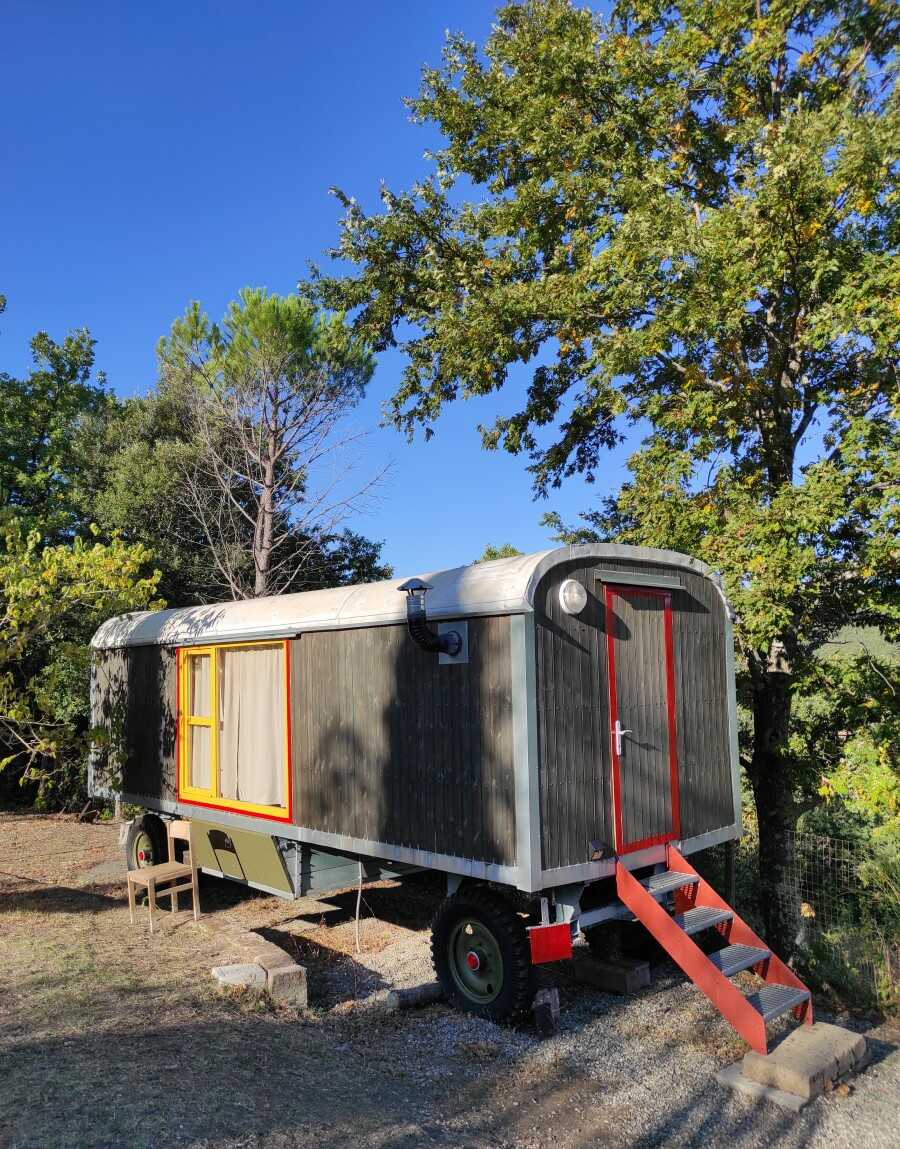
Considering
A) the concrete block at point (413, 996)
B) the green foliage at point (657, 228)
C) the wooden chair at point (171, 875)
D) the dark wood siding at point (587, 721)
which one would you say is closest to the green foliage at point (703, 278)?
the green foliage at point (657, 228)

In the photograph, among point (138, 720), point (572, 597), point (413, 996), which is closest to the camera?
point (572, 597)

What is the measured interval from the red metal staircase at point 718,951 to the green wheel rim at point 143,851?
546 centimetres

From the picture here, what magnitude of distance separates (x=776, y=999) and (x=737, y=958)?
0.29 meters

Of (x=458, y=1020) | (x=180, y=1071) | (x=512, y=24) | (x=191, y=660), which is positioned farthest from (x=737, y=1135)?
(x=512, y=24)

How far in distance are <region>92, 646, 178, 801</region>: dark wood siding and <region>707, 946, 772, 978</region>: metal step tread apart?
16.9 feet

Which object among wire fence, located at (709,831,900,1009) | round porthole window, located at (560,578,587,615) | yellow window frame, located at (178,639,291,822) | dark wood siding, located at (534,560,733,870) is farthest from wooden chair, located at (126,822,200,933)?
wire fence, located at (709,831,900,1009)

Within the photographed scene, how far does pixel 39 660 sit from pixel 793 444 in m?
13.2

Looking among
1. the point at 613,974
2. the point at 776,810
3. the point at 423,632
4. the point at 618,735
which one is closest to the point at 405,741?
the point at 423,632

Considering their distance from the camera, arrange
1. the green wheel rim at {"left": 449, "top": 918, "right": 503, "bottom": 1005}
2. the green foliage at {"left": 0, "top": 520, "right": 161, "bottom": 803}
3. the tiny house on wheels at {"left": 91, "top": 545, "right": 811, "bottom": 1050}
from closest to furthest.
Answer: the tiny house on wheels at {"left": 91, "top": 545, "right": 811, "bottom": 1050} < the green wheel rim at {"left": 449, "top": 918, "right": 503, "bottom": 1005} < the green foliage at {"left": 0, "top": 520, "right": 161, "bottom": 803}

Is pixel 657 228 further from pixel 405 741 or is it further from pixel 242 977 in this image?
pixel 242 977

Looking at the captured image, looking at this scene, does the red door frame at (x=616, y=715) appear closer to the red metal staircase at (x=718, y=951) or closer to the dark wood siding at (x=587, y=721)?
the dark wood siding at (x=587, y=721)

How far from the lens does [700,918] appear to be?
4.99 m

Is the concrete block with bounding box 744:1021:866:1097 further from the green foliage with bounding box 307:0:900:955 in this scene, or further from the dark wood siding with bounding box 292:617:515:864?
the green foliage with bounding box 307:0:900:955

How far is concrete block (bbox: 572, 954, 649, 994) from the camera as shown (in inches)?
216
